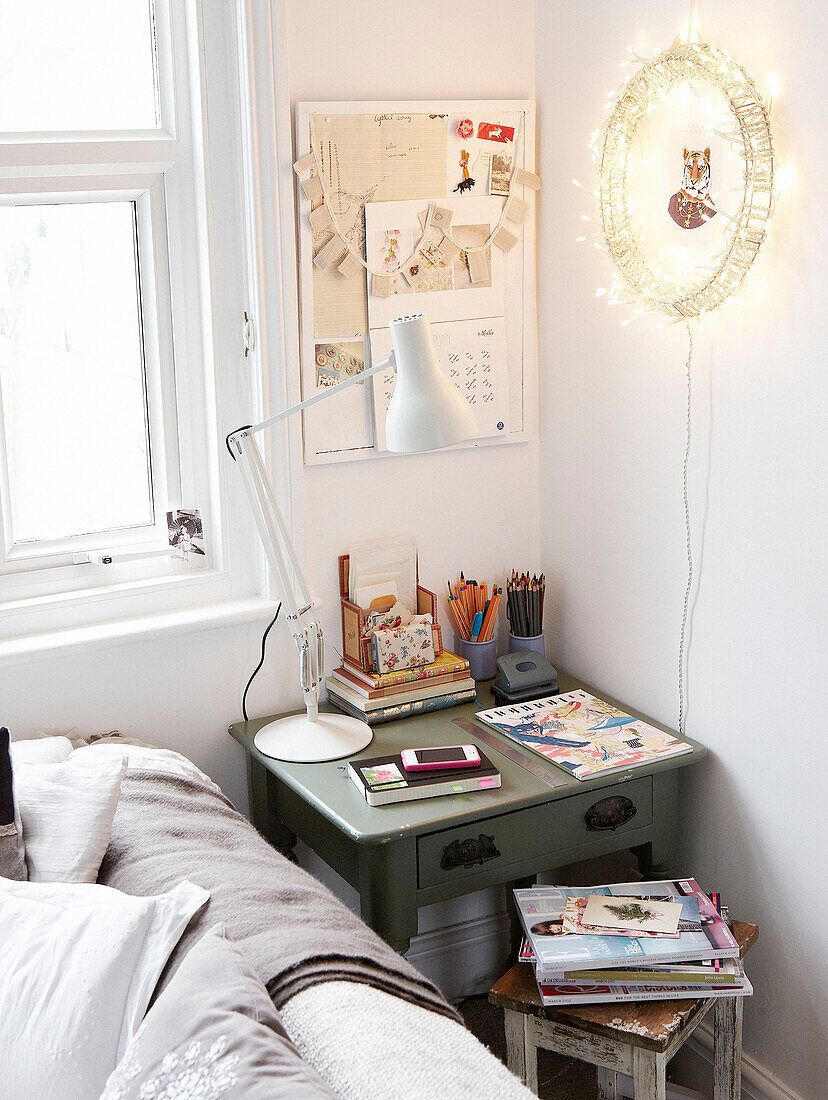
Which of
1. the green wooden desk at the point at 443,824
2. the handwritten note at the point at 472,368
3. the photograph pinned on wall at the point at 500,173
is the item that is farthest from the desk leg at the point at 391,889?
the photograph pinned on wall at the point at 500,173

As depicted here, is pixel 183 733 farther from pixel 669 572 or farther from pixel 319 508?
pixel 669 572

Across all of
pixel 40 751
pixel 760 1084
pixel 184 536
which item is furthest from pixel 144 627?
pixel 760 1084

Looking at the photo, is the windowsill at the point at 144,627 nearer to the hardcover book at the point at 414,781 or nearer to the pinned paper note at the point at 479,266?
the hardcover book at the point at 414,781

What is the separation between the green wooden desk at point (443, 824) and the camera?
1.74 meters

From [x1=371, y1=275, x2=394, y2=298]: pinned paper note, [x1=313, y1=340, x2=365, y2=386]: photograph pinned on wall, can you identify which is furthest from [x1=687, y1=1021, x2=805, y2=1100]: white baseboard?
[x1=371, y1=275, x2=394, y2=298]: pinned paper note

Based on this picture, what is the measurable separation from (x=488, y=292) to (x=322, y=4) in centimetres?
60

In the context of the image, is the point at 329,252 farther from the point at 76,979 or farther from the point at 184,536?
the point at 76,979

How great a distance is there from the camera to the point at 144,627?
1972 millimetres

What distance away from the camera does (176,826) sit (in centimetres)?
157

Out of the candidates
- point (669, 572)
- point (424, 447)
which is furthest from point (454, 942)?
point (424, 447)

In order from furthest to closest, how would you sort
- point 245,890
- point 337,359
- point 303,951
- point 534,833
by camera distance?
point 337,359 → point 534,833 → point 245,890 → point 303,951

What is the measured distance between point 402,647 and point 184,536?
463mm

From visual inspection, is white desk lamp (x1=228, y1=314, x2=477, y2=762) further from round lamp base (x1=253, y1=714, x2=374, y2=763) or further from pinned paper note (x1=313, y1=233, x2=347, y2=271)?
pinned paper note (x1=313, y1=233, x2=347, y2=271)

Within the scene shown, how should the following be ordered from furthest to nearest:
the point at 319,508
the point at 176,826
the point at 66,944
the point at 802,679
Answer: the point at 319,508 < the point at 802,679 < the point at 176,826 < the point at 66,944
